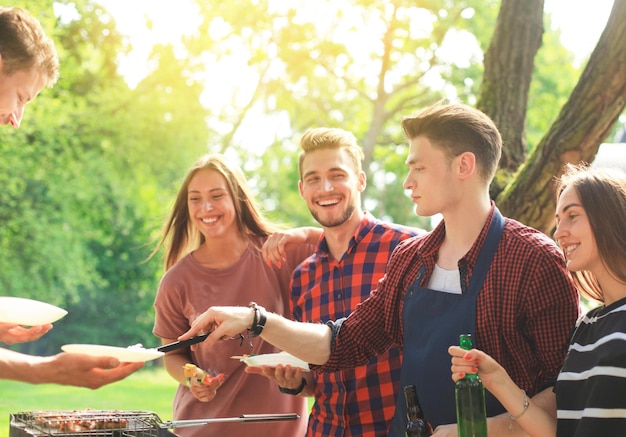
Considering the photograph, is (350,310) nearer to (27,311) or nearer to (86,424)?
(86,424)

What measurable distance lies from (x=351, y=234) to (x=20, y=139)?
50.8 ft

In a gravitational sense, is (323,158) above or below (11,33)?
below

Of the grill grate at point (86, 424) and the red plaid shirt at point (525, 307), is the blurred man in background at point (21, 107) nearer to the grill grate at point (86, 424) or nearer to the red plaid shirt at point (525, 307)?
the grill grate at point (86, 424)

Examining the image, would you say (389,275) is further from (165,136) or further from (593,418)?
(165,136)

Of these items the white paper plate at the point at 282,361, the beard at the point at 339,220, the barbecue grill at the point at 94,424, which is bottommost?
the barbecue grill at the point at 94,424

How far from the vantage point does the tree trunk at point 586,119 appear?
431 centimetres

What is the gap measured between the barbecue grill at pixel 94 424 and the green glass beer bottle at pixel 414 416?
63cm

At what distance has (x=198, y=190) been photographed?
4047 mm

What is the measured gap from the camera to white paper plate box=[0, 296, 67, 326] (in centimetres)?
277

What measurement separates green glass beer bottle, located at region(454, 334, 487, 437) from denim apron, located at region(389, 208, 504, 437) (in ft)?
0.76

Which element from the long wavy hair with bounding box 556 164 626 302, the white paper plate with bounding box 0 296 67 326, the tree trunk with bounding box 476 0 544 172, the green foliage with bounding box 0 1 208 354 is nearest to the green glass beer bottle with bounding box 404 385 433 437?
the long wavy hair with bounding box 556 164 626 302

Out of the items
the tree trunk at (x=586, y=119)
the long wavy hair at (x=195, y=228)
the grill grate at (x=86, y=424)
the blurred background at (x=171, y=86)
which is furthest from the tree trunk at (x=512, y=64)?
the blurred background at (x=171, y=86)

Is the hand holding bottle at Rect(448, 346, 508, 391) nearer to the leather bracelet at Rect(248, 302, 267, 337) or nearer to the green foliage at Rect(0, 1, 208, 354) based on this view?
the leather bracelet at Rect(248, 302, 267, 337)

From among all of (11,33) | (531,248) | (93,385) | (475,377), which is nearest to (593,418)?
(475,377)
